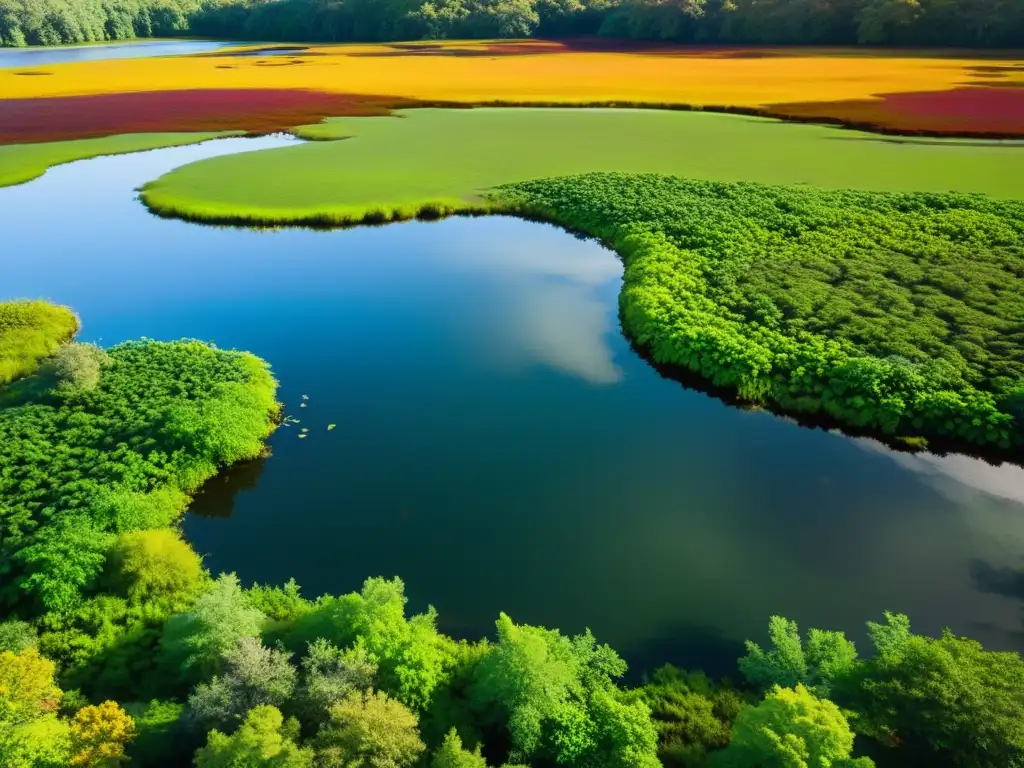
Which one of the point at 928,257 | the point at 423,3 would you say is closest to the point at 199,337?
the point at 928,257

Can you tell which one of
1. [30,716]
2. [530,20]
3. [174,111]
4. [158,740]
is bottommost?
[158,740]

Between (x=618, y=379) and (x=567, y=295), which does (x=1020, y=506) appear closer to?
(x=618, y=379)

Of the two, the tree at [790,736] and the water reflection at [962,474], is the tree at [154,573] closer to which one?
the tree at [790,736]

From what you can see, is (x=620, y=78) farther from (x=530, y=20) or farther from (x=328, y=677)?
(x=328, y=677)

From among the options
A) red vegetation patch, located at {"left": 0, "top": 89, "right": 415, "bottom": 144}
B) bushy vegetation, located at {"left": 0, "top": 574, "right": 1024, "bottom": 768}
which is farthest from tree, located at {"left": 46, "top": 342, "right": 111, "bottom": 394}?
red vegetation patch, located at {"left": 0, "top": 89, "right": 415, "bottom": 144}

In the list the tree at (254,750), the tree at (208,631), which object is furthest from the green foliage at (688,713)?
the tree at (208,631)

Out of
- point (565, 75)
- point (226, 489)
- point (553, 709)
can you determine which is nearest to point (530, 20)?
point (565, 75)

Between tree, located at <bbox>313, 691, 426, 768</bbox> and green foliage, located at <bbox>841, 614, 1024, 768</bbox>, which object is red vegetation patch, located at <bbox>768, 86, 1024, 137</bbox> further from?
tree, located at <bbox>313, 691, 426, 768</bbox>
